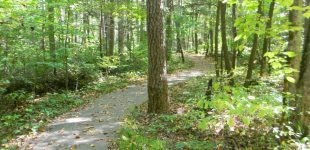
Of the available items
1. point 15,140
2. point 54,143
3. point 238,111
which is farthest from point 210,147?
point 15,140

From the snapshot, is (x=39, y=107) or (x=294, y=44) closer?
(x=294, y=44)

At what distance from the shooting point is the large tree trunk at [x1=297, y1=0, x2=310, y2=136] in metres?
5.06

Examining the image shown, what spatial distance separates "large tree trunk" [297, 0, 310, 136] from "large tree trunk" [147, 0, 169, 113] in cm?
493

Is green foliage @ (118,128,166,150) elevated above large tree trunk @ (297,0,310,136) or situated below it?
below

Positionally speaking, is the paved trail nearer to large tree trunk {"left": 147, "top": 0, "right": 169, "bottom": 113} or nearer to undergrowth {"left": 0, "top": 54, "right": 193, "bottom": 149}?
undergrowth {"left": 0, "top": 54, "right": 193, "bottom": 149}

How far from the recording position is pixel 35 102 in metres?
12.3

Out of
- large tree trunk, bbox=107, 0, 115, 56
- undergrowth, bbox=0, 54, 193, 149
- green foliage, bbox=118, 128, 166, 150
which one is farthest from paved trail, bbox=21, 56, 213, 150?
large tree trunk, bbox=107, 0, 115, 56

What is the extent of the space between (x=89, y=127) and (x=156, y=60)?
302 centimetres

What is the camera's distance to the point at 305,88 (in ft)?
16.8

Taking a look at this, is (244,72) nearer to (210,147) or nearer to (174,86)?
(174,86)

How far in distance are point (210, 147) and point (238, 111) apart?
2.69 m

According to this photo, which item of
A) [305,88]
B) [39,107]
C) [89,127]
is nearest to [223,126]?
[305,88]

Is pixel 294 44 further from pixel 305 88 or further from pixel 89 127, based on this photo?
pixel 89 127

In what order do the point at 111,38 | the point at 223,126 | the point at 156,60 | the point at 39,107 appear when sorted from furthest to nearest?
1. the point at 111,38
2. the point at 39,107
3. the point at 156,60
4. the point at 223,126
